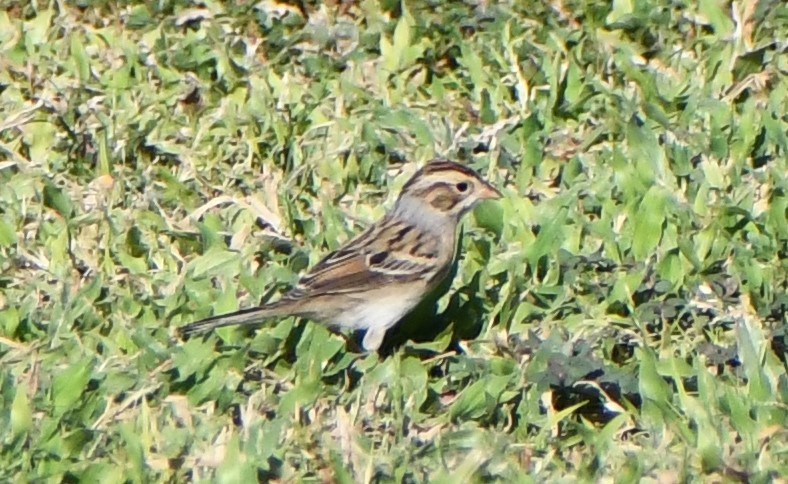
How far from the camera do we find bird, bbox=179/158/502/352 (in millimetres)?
6770

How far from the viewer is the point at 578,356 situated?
6266mm

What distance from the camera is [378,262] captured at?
7016 mm

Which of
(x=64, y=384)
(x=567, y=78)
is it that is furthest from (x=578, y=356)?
(x=567, y=78)

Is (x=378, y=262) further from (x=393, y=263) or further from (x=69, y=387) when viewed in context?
(x=69, y=387)

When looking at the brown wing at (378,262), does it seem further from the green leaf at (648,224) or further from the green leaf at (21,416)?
the green leaf at (21,416)

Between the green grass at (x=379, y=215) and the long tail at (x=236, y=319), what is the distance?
0.08 meters

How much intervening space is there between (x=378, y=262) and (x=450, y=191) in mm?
416

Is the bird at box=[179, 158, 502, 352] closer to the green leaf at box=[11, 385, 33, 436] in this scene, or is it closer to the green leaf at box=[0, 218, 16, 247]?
the green leaf at box=[11, 385, 33, 436]

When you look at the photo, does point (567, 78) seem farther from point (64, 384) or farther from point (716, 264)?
point (64, 384)

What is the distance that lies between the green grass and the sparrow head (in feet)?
0.75

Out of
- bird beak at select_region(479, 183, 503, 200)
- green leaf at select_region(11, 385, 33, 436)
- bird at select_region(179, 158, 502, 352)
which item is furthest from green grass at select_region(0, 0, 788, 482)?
bird beak at select_region(479, 183, 503, 200)

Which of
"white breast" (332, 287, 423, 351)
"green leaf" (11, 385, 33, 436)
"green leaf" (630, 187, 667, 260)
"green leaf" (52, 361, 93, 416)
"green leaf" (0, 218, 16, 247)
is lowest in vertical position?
"white breast" (332, 287, 423, 351)

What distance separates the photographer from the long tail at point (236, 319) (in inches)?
253

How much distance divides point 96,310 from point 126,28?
2.84 metres
